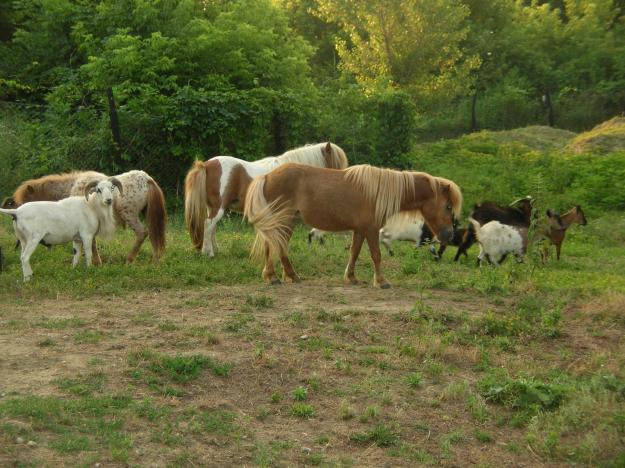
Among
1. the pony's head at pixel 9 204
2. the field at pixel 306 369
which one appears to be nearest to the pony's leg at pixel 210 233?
the field at pixel 306 369

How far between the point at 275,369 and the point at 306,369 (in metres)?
0.28

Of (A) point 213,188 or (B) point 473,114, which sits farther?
(B) point 473,114

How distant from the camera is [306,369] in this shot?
7375 mm

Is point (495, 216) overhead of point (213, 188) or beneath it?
beneath

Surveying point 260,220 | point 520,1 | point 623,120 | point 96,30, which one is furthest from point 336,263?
point 520,1

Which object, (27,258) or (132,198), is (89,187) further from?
(27,258)

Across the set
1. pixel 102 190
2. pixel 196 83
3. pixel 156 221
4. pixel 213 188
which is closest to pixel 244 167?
pixel 213 188

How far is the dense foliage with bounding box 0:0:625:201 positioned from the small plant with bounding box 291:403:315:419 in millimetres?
11001

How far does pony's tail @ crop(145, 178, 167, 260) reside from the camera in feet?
38.3

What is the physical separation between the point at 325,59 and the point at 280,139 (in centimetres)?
1728

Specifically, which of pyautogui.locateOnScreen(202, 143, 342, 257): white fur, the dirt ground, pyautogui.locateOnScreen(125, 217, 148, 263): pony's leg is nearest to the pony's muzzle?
the dirt ground

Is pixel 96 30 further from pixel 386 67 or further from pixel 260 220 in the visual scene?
pixel 260 220

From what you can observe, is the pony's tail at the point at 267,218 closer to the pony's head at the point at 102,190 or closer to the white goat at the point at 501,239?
the pony's head at the point at 102,190

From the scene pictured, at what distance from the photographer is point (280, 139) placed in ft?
60.3
